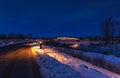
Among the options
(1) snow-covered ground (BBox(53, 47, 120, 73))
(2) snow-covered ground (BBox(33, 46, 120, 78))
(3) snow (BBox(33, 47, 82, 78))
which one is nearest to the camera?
(3) snow (BBox(33, 47, 82, 78))

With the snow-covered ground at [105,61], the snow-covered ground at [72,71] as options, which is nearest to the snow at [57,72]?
the snow-covered ground at [72,71]

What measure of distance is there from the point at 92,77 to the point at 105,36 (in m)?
107

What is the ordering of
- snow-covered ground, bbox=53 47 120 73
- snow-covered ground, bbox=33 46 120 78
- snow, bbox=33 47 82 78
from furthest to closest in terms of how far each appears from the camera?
snow-covered ground, bbox=53 47 120 73 → snow-covered ground, bbox=33 46 120 78 → snow, bbox=33 47 82 78

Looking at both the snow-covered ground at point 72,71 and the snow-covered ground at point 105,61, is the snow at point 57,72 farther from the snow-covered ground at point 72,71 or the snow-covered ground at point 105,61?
the snow-covered ground at point 105,61

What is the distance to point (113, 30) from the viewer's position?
116688 mm

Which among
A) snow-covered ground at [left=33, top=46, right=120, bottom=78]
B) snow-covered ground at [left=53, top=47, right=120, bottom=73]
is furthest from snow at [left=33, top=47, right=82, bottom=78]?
snow-covered ground at [left=53, top=47, right=120, bottom=73]

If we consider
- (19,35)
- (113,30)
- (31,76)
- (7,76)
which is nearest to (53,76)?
(31,76)

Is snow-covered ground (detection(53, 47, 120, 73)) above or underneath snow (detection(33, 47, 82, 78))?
underneath

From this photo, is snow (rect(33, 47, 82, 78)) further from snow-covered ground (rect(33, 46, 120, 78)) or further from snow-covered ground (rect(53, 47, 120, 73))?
snow-covered ground (rect(53, 47, 120, 73))

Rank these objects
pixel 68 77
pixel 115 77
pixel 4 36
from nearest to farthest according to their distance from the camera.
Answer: pixel 68 77, pixel 115 77, pixel 4 36

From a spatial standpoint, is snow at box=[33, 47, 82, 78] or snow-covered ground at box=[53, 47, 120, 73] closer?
snow at box=[33, 47, 82, 78]

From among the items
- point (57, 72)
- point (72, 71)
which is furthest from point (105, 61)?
point (57, 72)

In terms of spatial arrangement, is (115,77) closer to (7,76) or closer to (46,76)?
(46,76)

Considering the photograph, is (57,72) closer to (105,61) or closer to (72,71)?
(72,71)
